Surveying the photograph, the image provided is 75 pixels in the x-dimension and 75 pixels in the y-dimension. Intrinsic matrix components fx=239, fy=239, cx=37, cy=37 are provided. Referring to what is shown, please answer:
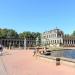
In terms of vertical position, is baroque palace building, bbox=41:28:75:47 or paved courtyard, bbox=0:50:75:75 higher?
baroque palace building, bbox=41:28:75:47

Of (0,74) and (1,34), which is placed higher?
(1,34)

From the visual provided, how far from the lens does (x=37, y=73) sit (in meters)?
15.3

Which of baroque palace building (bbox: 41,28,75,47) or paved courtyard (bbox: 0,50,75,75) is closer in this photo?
paved courtyard (bbox: 0,50,75,75)

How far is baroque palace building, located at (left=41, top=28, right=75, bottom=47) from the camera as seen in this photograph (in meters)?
131

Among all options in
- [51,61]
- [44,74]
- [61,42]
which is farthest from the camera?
[61,42]

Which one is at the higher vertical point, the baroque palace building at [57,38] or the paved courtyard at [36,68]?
the baroque palace building at [57,38]

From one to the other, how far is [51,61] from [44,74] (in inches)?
257

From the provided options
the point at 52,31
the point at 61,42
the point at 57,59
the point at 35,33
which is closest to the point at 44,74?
the point at 57,59

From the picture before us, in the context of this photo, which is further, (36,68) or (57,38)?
(57,38)

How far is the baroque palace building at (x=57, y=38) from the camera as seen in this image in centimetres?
13125

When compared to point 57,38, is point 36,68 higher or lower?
lower

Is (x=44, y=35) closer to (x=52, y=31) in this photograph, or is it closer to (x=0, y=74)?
(x=52, y=31)

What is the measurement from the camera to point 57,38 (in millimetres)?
136750

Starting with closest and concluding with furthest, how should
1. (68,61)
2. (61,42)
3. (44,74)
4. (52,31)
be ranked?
(44,74) < (68,61) < (61,42) < (52,31)
